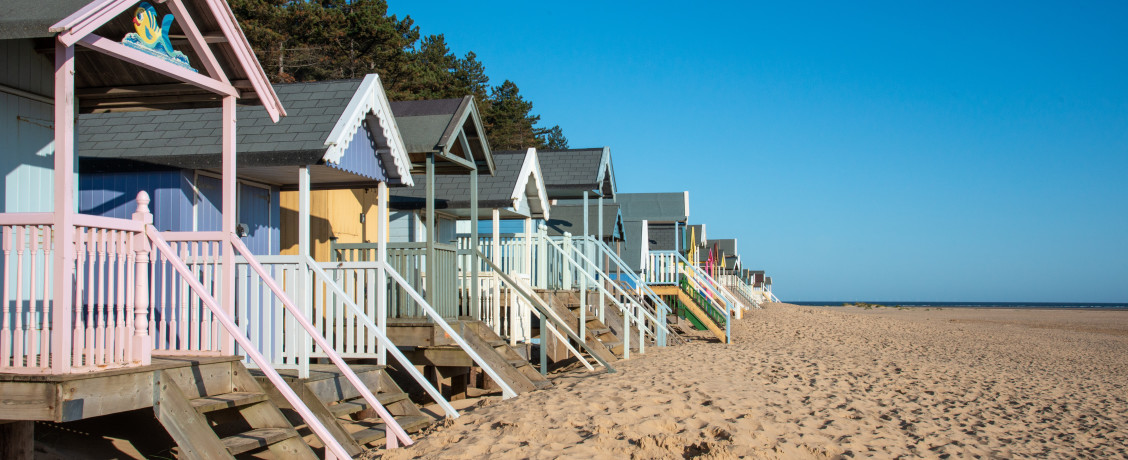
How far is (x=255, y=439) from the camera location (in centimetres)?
680

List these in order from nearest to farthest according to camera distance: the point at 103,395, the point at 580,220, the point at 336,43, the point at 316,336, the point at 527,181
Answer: the point at 103,395
the point at 316,336
the point at 527,181
the point at 580,220
the point at 336,43

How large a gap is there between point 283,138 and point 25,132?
2514 mm

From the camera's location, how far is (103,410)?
605 centimetres

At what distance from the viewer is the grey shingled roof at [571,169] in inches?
776

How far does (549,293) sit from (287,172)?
6146mm

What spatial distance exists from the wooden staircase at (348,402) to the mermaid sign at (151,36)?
286 cm

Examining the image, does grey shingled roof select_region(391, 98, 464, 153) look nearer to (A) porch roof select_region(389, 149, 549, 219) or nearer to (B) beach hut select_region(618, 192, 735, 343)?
(A) porch roof select_region(389, 149, 549, 219)

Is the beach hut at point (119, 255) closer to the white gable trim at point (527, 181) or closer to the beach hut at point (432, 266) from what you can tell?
the beach hut at point (432, 266)

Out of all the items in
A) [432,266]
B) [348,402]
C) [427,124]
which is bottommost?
[348,402]

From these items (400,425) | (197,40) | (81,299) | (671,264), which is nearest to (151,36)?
(197,40)

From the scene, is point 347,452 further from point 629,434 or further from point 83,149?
point 83,149

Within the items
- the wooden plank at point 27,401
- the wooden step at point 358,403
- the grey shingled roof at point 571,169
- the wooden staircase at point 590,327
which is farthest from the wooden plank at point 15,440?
the grey shingled roof at point 571,169

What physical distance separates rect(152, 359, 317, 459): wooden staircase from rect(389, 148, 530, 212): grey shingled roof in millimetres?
8196

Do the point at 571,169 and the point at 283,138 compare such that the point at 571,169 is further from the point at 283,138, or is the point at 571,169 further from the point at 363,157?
the point at 283,138
